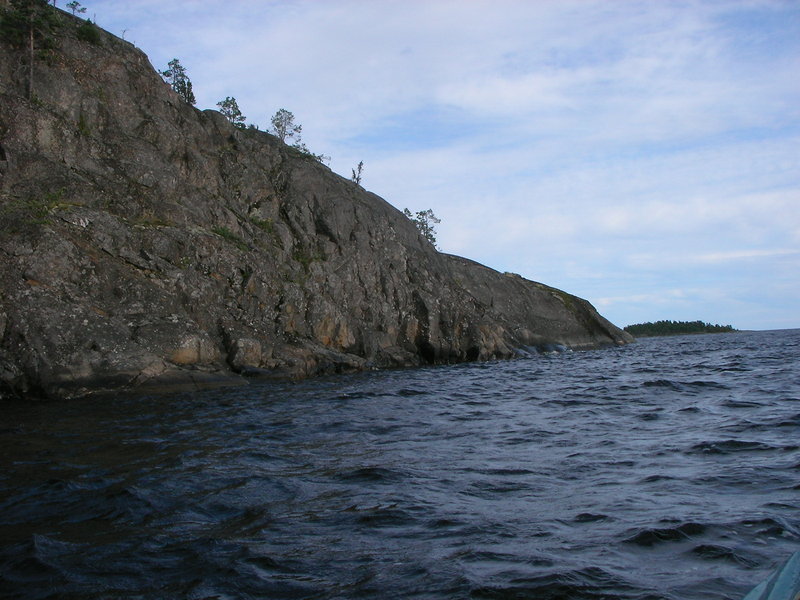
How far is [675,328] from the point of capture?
130375 mm

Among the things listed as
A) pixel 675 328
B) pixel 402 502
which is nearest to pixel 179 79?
pixel 402 502

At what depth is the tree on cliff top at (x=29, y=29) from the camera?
29703 mm

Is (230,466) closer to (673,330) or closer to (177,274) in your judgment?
(177,274)

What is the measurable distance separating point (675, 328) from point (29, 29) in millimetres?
127612

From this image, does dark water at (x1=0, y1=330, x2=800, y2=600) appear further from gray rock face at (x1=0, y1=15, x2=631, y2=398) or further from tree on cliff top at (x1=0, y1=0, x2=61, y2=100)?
tree on cliff top at (x1=0, y1=0, x2=61, y2=100)

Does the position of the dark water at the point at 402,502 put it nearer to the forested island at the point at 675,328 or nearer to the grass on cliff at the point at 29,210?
the grass on cliff at the point at 29,210

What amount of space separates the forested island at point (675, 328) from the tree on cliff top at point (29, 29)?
390 feet

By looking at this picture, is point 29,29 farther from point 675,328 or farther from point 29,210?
point 675,328

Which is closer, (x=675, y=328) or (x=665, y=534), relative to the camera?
(x=665, y=534)

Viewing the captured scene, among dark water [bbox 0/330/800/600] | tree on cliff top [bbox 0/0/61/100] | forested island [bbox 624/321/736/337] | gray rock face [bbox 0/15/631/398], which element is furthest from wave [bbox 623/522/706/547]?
forested island [bbox 624/321/736/337]

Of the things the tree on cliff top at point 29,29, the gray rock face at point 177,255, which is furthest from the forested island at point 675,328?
the tree on cliff top at point 29,29

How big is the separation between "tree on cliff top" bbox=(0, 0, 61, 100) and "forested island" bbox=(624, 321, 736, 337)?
118857 mm

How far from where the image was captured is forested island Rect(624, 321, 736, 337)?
12888 centimetres

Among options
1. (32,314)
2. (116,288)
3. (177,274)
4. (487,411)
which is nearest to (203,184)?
(177,274)
